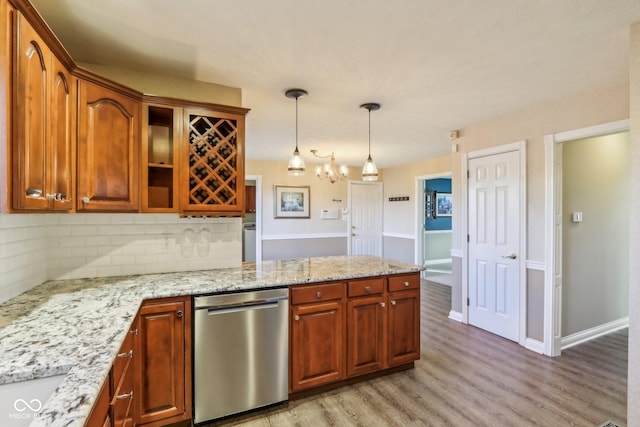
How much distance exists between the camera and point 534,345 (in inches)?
125

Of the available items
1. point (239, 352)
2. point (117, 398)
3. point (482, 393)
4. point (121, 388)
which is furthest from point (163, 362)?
point (482, 393)

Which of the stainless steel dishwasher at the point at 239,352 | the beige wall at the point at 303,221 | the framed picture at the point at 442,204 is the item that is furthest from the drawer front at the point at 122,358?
the framed picture at the point at 442,204

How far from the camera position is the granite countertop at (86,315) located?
974 mm

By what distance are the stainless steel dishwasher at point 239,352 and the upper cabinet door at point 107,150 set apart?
0.84m

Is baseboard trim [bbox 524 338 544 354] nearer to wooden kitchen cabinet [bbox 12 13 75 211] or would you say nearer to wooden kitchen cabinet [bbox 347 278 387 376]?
wooden kitchen cabinet [bbox 347 278 387 376]

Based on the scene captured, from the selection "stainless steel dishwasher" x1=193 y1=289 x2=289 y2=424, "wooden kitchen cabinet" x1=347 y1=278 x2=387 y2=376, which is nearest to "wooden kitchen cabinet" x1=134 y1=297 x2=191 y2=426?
"stainless steel dishwasher" x1=193 y1=289 x2=289 y2=424

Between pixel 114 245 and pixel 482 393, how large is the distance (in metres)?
3.03

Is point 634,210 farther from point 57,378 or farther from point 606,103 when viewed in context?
point 57,378

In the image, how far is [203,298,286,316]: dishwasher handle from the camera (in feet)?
6.64

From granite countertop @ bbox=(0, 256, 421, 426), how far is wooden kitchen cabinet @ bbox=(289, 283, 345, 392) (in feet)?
0.40

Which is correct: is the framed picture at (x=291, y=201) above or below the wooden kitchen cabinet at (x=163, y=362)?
above

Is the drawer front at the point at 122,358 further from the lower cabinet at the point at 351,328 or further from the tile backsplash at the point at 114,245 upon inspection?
the lower cabinet at the point at 351,328

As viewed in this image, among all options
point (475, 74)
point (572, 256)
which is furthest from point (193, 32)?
point (572, 256)

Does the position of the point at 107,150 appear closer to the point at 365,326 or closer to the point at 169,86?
the point at 169,86
